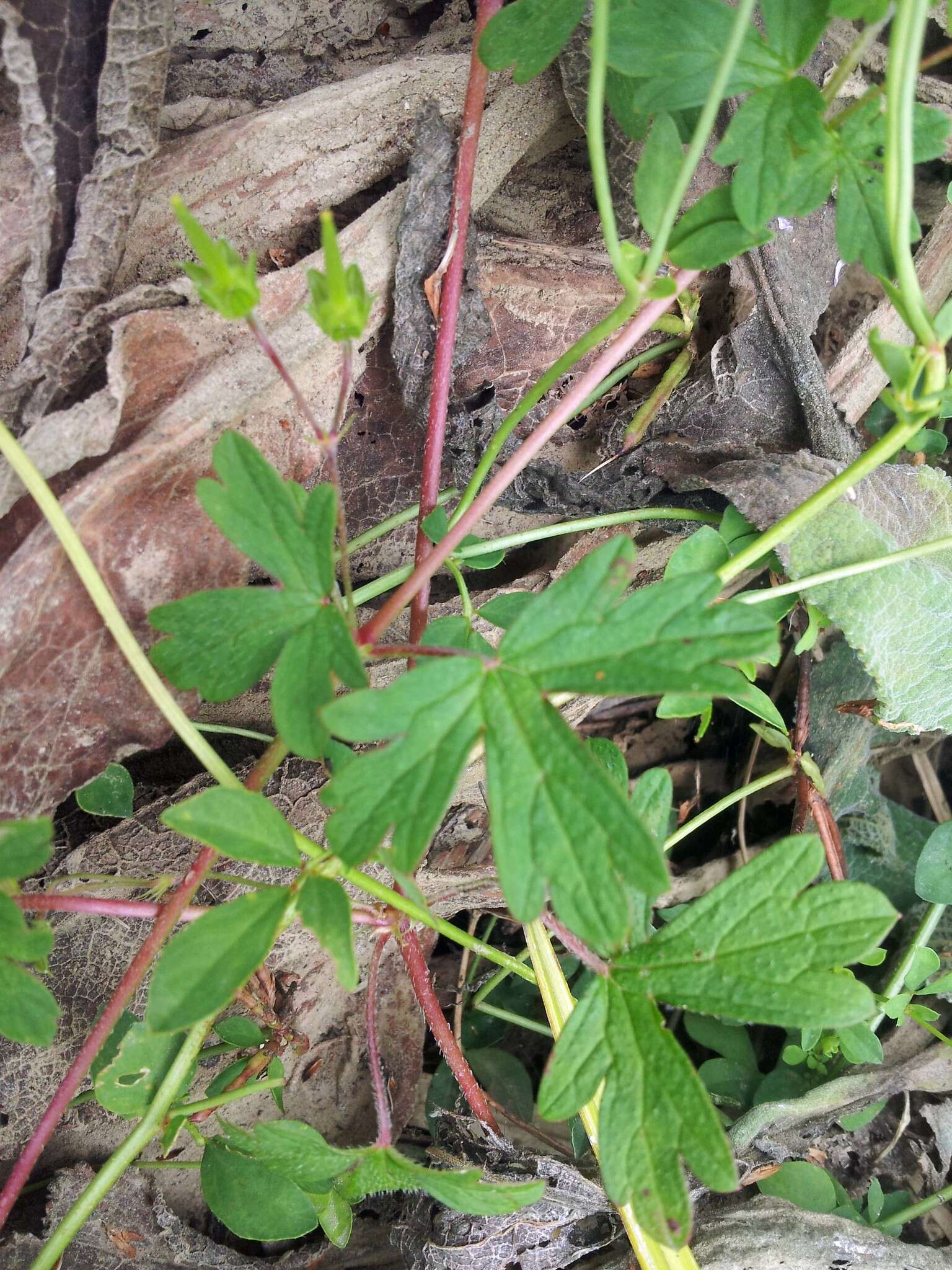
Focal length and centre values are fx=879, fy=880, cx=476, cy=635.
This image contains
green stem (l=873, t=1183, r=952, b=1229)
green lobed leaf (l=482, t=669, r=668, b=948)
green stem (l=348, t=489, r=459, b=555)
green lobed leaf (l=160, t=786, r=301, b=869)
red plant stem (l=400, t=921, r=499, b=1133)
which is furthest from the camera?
green stem (l=873, t=1183, r=952, b=1229)

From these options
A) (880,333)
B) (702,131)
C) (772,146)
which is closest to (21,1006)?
(702,131)

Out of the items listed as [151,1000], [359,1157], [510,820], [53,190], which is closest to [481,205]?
[53,190]

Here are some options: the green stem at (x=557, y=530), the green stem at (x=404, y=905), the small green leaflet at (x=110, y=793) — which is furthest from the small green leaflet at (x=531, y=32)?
the small green leaflet at (x=110, y=793)

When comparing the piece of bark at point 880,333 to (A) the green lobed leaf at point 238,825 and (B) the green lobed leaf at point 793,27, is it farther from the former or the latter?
(A) the green lobed leaf at point 238,825

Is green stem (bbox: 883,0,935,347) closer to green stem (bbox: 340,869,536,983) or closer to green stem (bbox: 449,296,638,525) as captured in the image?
green stem (bbox: 449,296,638,525)

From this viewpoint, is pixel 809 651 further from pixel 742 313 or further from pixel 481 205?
pixel 481 205

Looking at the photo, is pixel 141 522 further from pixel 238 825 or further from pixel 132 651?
pixel 238 825

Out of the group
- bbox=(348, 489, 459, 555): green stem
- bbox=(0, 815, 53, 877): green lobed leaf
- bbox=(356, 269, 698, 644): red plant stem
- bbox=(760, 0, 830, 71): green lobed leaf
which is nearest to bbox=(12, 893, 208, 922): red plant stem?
bbox=(0, 815, 53, 877): green lobed leaf
